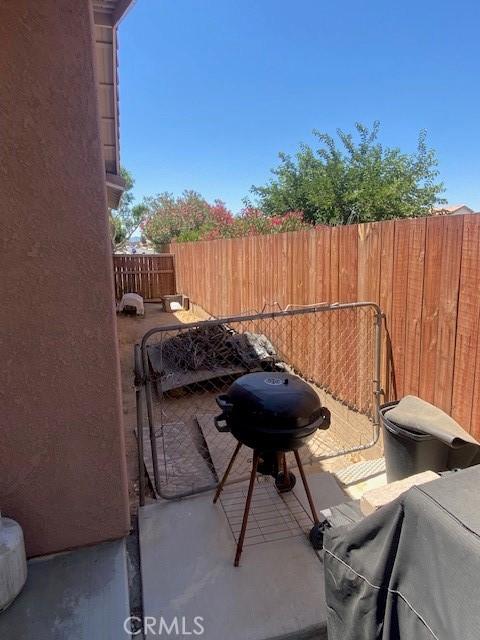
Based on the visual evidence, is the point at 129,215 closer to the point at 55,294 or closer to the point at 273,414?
the point at 55,294

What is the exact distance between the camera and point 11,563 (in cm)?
163

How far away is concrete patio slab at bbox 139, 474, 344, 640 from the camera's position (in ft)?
5.21

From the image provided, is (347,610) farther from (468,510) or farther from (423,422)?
(423,422)

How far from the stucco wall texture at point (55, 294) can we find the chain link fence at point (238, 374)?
375 millimetres

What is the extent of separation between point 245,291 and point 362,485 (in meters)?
4.52

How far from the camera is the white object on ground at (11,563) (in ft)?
5.25

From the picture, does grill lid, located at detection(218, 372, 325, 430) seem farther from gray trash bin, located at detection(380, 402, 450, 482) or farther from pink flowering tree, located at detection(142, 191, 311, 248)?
pink flowering tree, located at detection(142, 191, 311, 248)

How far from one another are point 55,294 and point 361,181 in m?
12.5

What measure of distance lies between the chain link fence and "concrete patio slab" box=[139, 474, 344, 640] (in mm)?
373

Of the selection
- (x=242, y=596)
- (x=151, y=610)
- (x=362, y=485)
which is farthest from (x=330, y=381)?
(x=151, y=610)

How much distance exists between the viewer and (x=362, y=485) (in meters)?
2.55

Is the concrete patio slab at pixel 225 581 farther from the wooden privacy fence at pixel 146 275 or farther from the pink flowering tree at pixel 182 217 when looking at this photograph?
the pink flowering tree at pixel 182 217

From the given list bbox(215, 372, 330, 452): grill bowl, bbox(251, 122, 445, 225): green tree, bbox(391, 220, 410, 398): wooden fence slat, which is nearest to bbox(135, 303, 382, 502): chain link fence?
bbox(391, 220, 410, 398): wooden fence slat

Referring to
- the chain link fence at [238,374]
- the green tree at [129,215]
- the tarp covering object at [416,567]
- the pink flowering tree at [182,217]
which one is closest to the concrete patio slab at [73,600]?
the chain link fence at [238,374]
